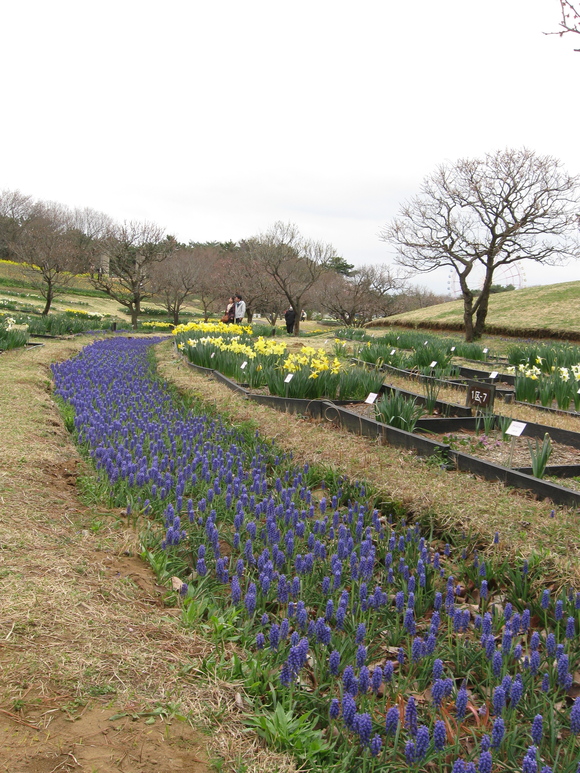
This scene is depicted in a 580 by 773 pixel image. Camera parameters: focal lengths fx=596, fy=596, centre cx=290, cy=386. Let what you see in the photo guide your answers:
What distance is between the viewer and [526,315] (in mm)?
23984

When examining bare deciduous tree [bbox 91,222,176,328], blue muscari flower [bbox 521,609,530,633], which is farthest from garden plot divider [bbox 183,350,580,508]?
bare deciduous tree [bbox 91,222,176,328]

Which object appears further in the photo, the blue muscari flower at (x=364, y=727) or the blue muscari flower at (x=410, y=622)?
the blue muscari flower at (x=410, y=622)

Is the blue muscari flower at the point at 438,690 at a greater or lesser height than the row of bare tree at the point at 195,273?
lesser

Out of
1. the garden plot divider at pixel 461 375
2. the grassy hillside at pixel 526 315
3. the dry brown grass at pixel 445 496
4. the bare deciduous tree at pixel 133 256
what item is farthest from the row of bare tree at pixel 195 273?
the dry brown grass at pixel 445 496

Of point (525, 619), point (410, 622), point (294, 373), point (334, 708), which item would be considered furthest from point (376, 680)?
point (294, 373)

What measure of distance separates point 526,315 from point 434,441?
68.0 ft

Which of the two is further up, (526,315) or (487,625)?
(526,315)

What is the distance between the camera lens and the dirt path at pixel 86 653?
1863mm

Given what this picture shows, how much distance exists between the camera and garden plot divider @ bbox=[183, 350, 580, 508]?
4203 mm

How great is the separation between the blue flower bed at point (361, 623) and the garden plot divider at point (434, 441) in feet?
3.21

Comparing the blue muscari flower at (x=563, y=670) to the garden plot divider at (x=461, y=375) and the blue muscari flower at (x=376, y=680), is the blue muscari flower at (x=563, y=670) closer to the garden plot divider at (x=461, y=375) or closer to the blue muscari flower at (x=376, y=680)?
the blue muscari flower at (x=376, y=680)

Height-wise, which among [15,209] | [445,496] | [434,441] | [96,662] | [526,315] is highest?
[15,209]

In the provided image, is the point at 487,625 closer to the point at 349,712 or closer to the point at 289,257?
the point at 349,712

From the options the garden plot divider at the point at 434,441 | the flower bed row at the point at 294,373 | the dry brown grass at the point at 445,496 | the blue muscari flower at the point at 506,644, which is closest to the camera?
the blue muscari flower at the point at 506,644
